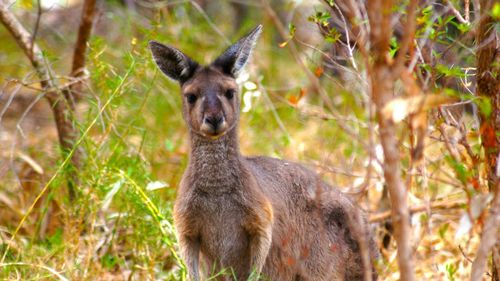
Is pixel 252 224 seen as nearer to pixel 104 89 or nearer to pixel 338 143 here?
pixel 104 89

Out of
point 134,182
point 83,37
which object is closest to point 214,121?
point 134,182

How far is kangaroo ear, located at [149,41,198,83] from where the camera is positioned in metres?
4.95

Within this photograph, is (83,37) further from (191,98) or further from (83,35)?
(191,98)

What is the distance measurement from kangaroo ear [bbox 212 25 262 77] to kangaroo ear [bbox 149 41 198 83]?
0.17 metres

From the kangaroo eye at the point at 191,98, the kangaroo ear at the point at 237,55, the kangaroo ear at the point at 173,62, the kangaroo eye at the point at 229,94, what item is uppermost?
the kangaroo ear at the point at 237,55

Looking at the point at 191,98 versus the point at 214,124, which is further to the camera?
the point at 191,98

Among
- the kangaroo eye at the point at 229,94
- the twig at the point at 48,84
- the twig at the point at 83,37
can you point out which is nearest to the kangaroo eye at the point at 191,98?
the kangaroo eye at the point at 229,94

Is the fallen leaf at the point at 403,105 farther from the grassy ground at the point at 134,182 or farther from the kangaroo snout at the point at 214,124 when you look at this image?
the kangaroo snout at the point at 214,124

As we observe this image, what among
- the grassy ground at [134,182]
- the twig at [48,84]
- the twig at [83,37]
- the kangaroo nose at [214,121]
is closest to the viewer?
the kangaroo nose at [214,121]

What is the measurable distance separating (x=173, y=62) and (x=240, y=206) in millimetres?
1019

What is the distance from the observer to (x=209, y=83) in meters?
4.87

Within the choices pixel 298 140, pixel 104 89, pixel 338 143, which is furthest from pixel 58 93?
pixel 298 140

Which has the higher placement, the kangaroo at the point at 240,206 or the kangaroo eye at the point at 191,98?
the kangaroo eye at the point at 191,98

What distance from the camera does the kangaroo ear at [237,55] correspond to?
4965 mm
